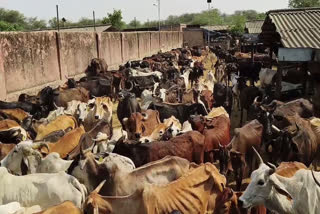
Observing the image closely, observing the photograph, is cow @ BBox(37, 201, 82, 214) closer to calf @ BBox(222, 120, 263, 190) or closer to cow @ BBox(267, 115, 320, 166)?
calf @ BBox(222, 120, 263, 190)

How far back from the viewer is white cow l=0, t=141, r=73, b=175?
20.2 ft

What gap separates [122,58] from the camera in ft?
78.8

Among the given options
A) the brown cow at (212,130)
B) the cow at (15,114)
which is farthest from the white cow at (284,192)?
the cow at (15,114)

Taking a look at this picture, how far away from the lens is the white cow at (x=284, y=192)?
4.42 m

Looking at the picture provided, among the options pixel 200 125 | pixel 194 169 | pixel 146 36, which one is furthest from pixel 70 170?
pixel 146 36

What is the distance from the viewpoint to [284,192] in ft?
14.7

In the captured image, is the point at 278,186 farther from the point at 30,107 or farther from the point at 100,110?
the point at 30,107

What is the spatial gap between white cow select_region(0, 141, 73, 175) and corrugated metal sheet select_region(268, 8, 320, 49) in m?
5.91

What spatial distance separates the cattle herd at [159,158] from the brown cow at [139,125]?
0.02 m

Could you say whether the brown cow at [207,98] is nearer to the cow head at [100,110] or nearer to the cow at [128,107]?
the cow at [128,107]

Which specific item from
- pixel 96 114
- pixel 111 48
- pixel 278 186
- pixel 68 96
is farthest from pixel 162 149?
pixel 111 48

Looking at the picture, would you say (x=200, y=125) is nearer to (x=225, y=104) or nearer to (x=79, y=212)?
(x=225, y=104)

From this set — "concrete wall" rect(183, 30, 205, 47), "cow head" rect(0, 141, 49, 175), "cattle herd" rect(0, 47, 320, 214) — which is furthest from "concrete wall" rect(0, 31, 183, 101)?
"concrete wall" rect(183, 30, 205, 47)

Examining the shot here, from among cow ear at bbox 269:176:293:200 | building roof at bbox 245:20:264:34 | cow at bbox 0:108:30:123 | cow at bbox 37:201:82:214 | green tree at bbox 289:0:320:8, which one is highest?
green tree at bbox 289:0:320:8
